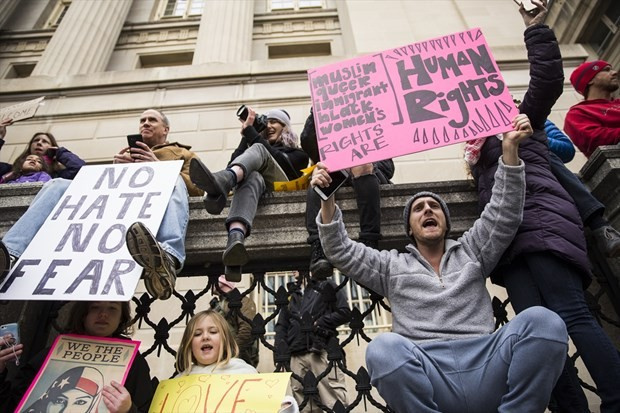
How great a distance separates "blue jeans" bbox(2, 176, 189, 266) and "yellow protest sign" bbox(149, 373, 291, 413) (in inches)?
27.1

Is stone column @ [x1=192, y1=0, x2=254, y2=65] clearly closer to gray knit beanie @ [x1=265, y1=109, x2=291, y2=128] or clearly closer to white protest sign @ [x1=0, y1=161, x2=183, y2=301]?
gray knit beanie @ [x1=265, y1=109, x2=291, y2=128]

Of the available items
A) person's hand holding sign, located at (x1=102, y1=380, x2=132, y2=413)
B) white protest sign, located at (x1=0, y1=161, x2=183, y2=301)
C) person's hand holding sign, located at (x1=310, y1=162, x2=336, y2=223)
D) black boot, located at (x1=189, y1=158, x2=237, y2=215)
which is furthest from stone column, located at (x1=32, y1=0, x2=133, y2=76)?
person's hand holding sign, located at (x1=102, y1=380, x2=132, y2=413)

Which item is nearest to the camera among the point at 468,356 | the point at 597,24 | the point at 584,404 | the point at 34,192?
the point at 468,356

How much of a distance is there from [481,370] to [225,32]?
1016cm

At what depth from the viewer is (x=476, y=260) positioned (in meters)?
2.28

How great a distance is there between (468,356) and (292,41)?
1152cm

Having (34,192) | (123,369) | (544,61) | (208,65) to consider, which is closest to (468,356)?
(123,369)

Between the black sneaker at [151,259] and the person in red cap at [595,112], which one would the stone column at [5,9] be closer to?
the black sneaker at [151,259]

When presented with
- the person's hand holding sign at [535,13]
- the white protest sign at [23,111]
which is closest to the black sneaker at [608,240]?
the person's hand holding sign at [535,13]

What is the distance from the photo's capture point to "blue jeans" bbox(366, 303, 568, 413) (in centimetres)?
158

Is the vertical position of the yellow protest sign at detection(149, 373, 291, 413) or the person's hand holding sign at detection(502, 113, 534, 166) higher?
the person's hand holding sign at detection(502, 113, 534, 166)

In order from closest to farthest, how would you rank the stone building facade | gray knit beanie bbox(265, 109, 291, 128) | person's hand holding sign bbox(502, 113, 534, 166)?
person's hand holding sign bbox(502, 113, 534, 166)
gray knit beanie bbox(265, 109, 291, 128)
the stone building facade

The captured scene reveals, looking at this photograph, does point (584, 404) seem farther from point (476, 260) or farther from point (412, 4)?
point (412, 4)

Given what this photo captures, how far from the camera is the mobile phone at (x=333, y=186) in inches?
93.7
